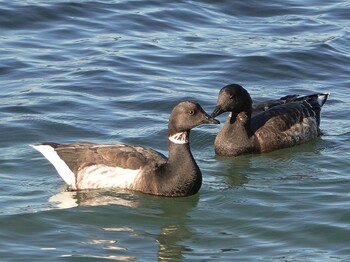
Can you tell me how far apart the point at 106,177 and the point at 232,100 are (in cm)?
278

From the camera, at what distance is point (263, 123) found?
16.3 m

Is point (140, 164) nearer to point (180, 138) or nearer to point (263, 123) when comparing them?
point (180, 138)

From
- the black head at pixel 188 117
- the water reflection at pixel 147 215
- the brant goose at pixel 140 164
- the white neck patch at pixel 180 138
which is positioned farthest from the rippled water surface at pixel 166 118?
the black head at pixel 188 117

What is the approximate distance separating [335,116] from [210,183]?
14.1 feet

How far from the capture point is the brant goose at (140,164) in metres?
13.2

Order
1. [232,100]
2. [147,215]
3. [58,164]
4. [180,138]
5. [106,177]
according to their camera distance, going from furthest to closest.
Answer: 1. [232,100]
2. [58,164]
3. [106,177]
4. [180,138]
5. [147,215]

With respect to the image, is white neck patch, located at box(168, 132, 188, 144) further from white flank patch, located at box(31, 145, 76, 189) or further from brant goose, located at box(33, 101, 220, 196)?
white flank patch, located at box(31, 145, 76, 189)

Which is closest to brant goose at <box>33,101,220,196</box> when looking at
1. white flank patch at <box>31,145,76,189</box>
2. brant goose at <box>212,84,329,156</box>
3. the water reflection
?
white flank patch at <box>31,145,76,189</box>

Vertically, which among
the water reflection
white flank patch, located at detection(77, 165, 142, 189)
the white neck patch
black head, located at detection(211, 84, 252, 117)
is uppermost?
black head, located at detection(211, 84, 252, 117)

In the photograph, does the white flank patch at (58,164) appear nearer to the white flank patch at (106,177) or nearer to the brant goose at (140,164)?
the brant goose at (140,164)

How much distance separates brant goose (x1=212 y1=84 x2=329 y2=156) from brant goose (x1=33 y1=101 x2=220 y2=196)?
191cm

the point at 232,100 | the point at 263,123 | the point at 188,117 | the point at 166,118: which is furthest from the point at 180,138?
the point at 166,118

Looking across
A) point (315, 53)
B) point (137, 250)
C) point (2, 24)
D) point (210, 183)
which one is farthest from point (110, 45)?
point (137, 250)

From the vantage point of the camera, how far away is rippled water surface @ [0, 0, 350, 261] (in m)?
11.9
